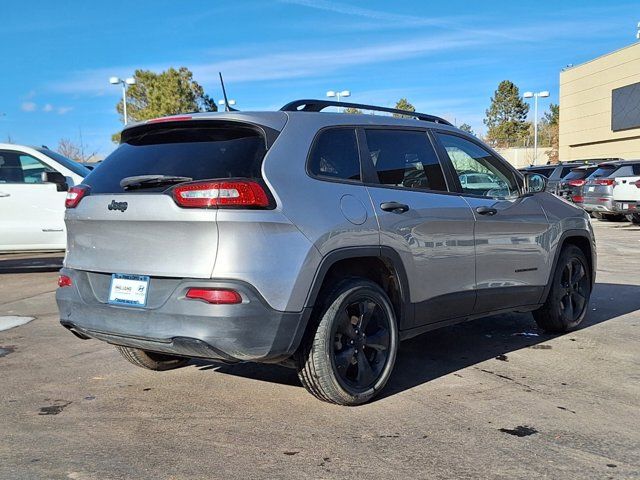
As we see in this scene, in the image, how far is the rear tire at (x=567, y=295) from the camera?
5.96m

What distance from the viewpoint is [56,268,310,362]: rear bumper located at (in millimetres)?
3568

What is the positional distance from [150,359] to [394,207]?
2.14 meters

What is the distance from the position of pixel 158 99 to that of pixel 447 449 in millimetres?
41112

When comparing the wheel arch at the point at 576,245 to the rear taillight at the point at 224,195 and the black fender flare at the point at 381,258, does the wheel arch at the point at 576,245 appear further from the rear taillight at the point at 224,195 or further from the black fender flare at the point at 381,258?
the rear taillight at the point at 224,195

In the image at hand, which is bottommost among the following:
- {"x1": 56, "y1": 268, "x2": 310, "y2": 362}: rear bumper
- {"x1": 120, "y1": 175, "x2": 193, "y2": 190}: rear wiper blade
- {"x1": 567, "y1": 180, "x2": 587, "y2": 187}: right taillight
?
{"x1": 56, "y1": 268, "x2": 310, "y2": 362}: rear bumper

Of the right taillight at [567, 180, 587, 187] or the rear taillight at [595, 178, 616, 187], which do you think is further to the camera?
the right taillight at [567, 180, 587, 187]

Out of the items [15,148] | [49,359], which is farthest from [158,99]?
[49,359]

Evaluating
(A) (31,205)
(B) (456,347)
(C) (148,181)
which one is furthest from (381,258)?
(A) (31,205)

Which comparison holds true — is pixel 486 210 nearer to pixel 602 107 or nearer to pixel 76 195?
pixel 76 195

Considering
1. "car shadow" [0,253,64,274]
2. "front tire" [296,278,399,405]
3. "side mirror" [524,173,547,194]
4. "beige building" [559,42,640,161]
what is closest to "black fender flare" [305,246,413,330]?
"front tire" [296,278,399,405]

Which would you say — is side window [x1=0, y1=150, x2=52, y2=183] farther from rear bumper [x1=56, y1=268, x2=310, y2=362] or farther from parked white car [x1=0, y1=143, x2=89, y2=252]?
rear bumper [x1=56, y1=268, x2=310, y2=362]

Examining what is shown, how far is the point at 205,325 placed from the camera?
11.8 feet

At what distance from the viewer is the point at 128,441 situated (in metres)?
3.65

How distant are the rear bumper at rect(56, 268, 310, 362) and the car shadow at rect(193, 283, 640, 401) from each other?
107 cm
